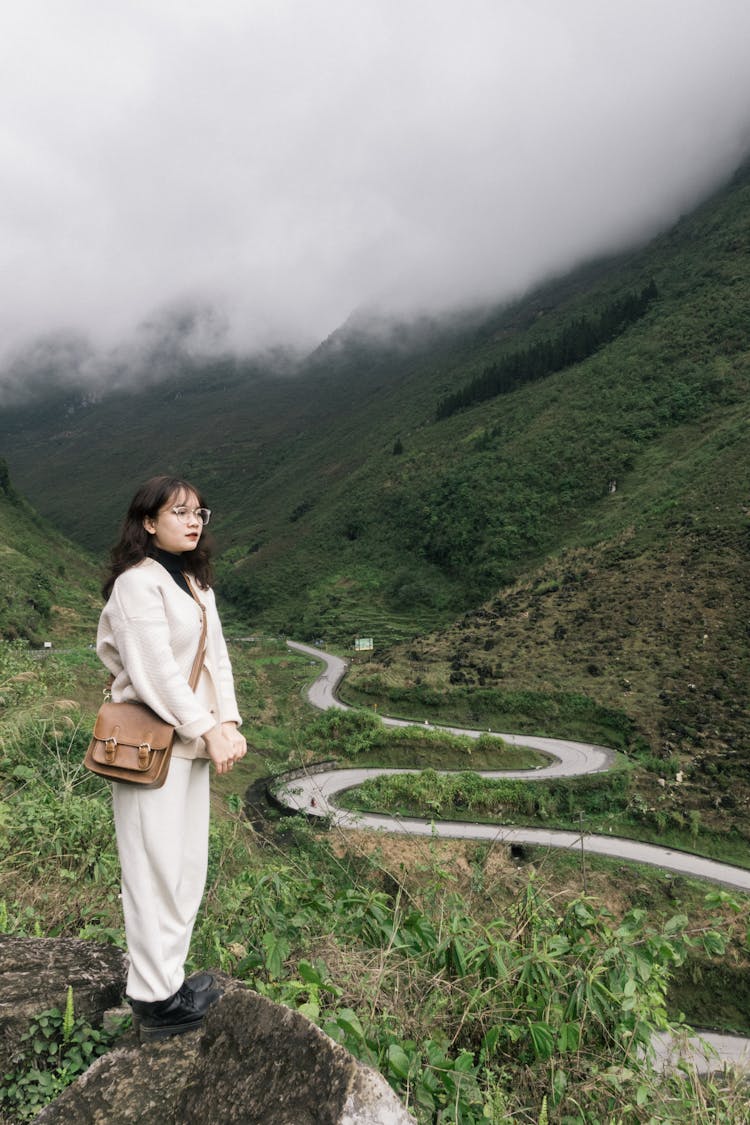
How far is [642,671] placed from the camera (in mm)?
26500

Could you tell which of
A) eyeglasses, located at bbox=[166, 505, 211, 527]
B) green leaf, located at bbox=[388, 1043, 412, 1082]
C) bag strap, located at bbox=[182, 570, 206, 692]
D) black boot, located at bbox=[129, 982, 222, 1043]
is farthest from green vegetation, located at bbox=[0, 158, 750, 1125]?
eyeglasses, located at bbox=[166, 505, 211, 527]

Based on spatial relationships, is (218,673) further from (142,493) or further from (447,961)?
(447,961)

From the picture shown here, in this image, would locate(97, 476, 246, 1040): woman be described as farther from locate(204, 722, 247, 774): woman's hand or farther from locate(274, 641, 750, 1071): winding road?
locate(274, 641, 750, 1071): winding road

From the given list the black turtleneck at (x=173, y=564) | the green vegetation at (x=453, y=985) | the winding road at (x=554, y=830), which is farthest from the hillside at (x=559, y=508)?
the black turtleneck at (x=173, y=564)

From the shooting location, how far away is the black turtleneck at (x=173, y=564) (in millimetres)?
2492

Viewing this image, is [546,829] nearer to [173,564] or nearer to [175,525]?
[173,564]

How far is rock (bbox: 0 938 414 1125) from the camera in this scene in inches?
64.2

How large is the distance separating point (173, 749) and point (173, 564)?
772mm

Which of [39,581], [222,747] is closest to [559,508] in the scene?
[39,581]

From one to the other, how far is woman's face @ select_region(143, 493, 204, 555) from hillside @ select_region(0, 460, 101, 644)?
77.8 ft

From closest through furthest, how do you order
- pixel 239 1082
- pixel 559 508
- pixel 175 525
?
pixel 239 1082 < pixel 175 525 < pixel 559 508

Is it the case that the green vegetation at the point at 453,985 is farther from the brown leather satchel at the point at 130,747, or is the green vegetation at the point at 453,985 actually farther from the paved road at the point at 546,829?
the paved road at the point at 546,829

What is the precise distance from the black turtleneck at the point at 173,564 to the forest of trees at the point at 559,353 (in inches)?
2882

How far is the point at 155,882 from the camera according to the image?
227 cm
